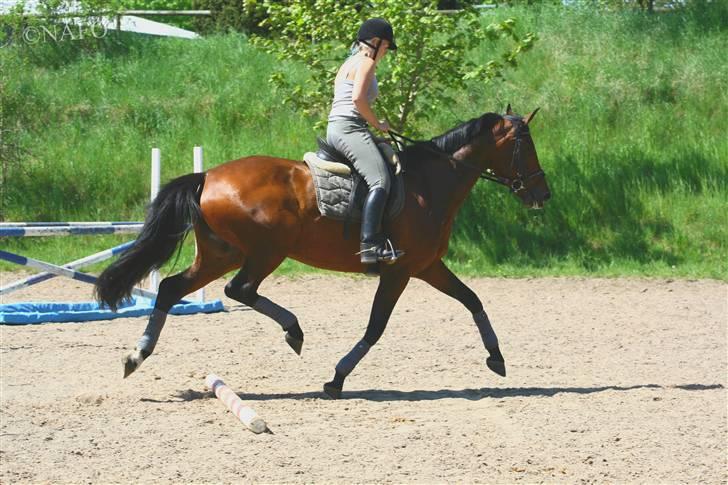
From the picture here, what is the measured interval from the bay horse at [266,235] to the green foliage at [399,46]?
19.8 ft

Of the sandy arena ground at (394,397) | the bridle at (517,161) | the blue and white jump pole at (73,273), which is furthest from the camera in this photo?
the blue and white jump pole at (73,273)

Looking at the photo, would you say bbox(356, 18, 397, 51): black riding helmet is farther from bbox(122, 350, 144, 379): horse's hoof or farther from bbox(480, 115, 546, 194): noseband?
bbox(122, 350, 144, 379): horse's hoof

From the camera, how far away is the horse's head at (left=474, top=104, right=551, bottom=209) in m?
7.98

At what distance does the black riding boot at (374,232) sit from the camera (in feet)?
24.0

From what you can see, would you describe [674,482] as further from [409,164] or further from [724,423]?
[409,164]

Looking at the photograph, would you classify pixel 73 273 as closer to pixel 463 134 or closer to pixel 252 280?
pixel 252 280

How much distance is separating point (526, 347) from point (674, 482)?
Answer: 4.03 metres

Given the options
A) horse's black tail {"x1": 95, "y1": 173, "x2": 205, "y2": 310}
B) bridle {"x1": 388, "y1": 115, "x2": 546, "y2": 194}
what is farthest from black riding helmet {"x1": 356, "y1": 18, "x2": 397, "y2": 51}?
horse's black tail {"x1": 95, "y1": 173, "x2": 205, "y2": 310}

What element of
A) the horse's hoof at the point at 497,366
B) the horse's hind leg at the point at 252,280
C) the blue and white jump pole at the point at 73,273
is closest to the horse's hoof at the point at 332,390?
the horse's hind leg at the point at 252,280

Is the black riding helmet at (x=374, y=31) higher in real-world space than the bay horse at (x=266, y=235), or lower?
higher

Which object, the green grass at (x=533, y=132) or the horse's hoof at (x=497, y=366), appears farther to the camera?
the green grass at (x=533, y=132)

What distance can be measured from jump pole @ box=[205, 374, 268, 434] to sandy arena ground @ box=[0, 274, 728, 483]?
0.10 meters

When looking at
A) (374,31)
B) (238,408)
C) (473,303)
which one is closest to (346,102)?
(374,31)

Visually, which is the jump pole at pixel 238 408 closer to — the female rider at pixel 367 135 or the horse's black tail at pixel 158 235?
the horse's black tail at pixel 158 235
